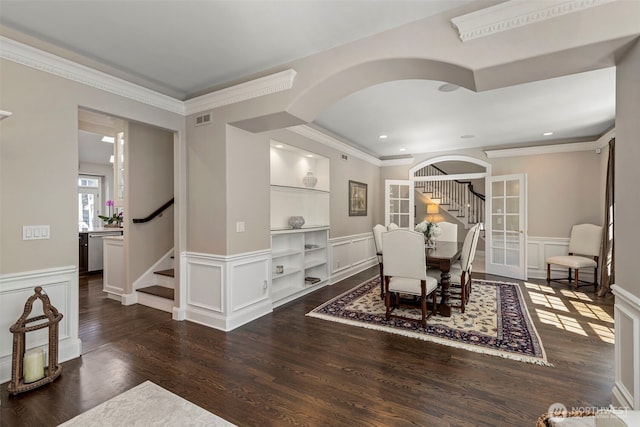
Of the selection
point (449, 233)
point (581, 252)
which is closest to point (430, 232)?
point (449, 233)

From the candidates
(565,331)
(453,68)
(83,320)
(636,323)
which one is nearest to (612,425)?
(636,323)

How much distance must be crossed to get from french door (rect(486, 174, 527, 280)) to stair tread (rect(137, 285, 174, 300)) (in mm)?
5784

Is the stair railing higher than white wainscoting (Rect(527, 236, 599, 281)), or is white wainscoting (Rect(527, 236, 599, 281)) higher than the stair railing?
the stair railing

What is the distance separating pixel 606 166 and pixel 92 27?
705cm

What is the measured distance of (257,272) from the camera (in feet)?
11.9

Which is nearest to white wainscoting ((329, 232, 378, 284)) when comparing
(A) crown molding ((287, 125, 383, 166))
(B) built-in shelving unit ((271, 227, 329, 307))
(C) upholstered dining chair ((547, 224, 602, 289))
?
(B) built-in shelving unit ((271, 227, 329, 307))

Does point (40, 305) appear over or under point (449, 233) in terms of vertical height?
under

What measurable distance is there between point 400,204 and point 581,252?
3.28 metres

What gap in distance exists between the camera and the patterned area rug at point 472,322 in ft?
8.99

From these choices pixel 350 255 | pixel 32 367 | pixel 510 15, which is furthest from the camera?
Answer: pixel 350 255

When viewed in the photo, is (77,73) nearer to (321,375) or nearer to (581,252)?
(321,375)

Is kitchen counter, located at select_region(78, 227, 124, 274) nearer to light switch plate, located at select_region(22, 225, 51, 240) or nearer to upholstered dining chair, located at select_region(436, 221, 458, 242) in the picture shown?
light switch plate, located at select_region(22, 225, 51, 240)

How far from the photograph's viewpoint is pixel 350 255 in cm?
590

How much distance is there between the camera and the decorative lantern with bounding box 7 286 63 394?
6.82ft
